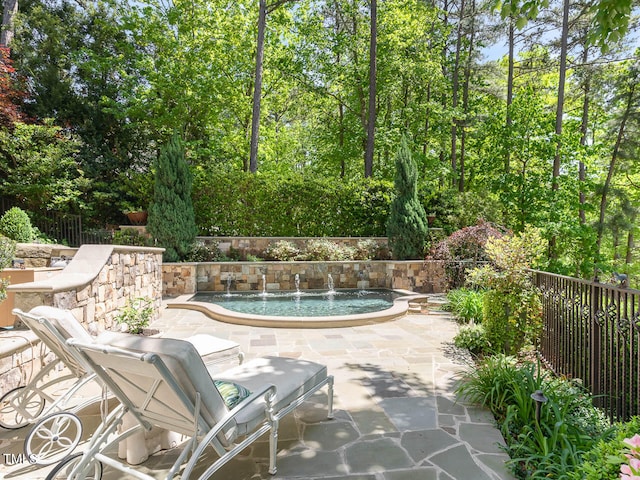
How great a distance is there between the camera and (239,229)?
1210cm

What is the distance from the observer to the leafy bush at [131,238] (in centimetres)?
1064

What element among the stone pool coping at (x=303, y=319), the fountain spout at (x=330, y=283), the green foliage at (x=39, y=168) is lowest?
the stone pool coping at (x=303, y=319)

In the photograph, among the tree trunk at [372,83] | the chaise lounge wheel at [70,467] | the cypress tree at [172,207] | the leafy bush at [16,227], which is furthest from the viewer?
the tree trunk at [372,83]

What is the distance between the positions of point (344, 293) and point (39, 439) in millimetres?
7748

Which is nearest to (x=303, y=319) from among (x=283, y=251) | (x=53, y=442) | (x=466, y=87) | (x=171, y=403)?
(x=53, y=442)

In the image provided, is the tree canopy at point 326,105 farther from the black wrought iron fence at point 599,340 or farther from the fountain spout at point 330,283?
the black wrought iron fence at point 599,340

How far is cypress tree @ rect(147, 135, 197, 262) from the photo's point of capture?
10.2 meters

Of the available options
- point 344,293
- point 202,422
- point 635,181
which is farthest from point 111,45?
point 635,181

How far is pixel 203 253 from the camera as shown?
35.5ft

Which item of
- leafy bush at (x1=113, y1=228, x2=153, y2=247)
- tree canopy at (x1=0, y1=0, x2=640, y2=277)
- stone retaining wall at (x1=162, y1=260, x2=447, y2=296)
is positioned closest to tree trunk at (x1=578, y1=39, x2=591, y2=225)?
tree canopy at (x1=0, y1=0, x2=640, y2=277)

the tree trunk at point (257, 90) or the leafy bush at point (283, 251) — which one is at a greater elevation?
the tree trunk at point (257, 90)

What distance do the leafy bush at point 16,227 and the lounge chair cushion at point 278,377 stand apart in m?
9.67

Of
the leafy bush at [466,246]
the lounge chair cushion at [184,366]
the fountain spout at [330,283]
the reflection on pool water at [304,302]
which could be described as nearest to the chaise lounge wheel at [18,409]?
the lounge chair cushion at [184,366]

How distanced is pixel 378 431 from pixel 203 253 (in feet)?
28.8
